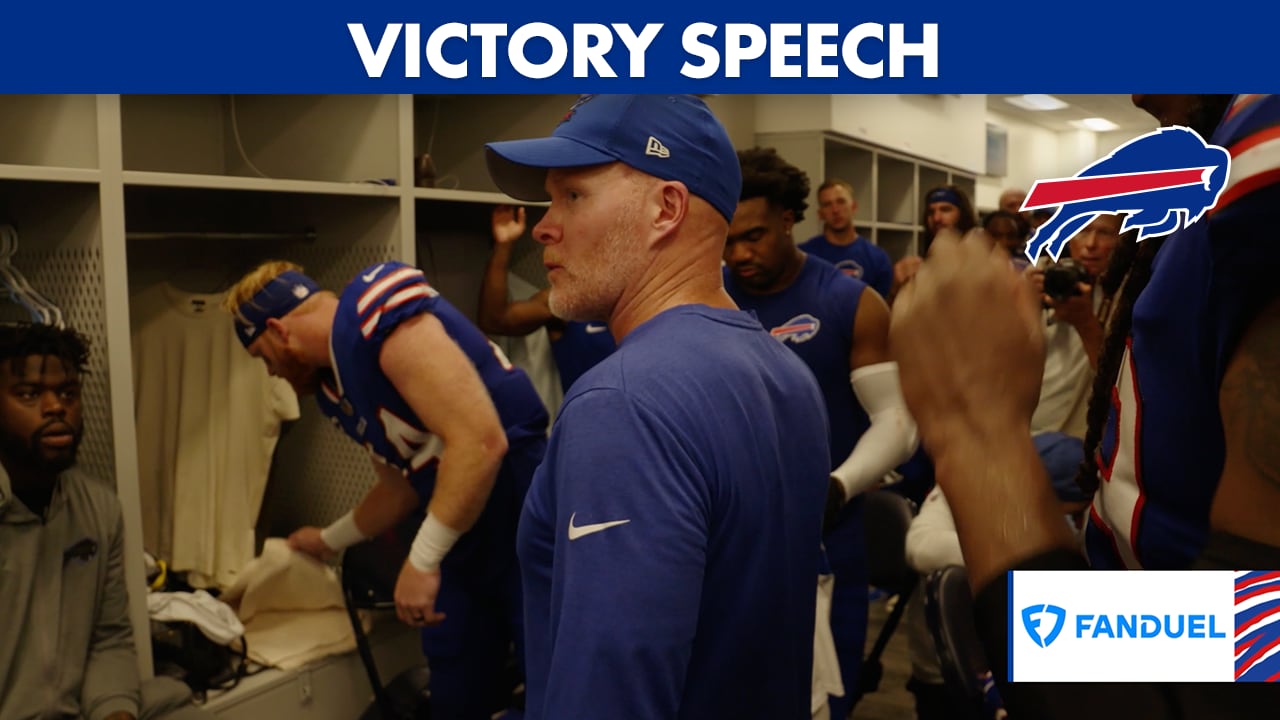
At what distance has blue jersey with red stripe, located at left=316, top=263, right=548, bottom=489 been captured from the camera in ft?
5.79

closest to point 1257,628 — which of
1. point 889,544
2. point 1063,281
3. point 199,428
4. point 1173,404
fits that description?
point 1173,404

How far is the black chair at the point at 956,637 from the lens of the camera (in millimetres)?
1617

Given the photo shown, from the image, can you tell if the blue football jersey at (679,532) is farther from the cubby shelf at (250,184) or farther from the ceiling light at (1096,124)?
the cubby shelf at (250,184)

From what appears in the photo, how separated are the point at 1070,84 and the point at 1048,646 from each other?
3.75ft

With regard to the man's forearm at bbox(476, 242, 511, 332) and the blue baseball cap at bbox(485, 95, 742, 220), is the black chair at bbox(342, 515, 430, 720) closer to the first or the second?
the man's forearm at bbox(476, 242, 511, 332)

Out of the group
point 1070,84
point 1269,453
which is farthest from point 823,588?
point 1269,453

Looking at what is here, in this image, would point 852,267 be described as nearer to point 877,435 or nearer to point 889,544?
point 889,544

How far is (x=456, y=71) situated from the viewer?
5.70ft

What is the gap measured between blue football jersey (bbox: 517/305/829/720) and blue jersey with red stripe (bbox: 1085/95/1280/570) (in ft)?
1.07

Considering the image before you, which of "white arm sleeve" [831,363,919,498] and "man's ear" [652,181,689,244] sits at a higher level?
"man's ear" [652,181,689,244]

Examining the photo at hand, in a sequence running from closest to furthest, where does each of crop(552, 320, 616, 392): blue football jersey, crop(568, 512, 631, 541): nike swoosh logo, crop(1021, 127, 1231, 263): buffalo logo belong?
crop(1021, 127, 1231, 263): buffalo logo → crop(568, 512, 631, 541): nike swoosh logo → crop(552, 320, 616, 392): blue football jersey

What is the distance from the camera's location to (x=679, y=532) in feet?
2.74

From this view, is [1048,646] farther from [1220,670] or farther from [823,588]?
[823,588]

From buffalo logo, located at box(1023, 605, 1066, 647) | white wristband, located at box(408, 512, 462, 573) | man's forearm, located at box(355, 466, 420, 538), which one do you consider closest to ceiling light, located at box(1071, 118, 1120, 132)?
buffalo logo, located at box(1023, 605, 1066, 647)
